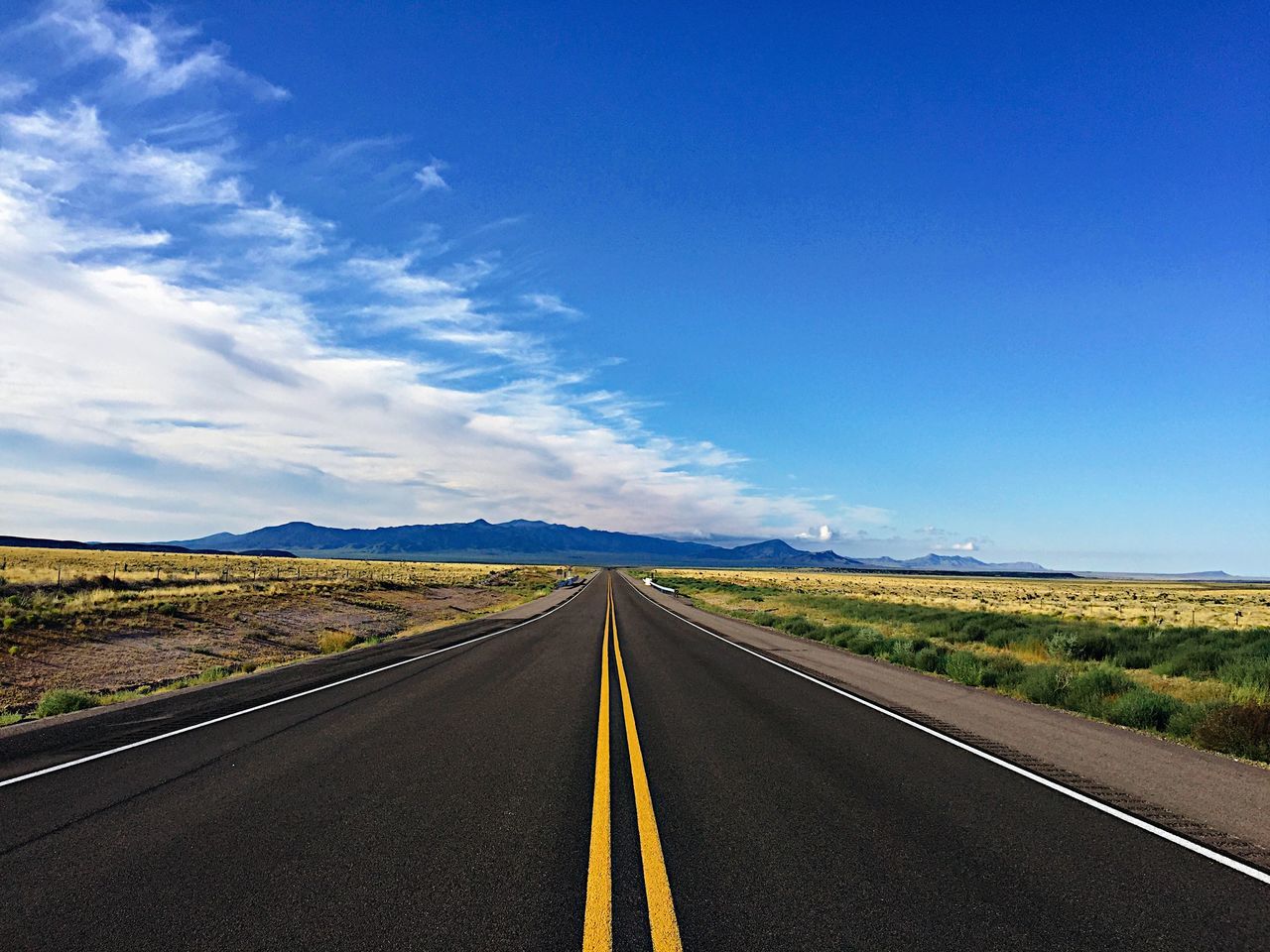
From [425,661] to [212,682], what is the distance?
431 centimetres

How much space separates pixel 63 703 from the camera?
11.3m

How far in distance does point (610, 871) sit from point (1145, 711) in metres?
9.86

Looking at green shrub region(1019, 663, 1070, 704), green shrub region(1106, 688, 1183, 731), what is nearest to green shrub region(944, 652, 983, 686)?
green shrub region(1019, 663, 1070, 704)

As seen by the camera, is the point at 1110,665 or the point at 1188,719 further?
the point at 1110,665

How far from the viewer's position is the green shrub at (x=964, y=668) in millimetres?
14887

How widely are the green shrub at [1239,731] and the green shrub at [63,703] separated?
1654 centimetres

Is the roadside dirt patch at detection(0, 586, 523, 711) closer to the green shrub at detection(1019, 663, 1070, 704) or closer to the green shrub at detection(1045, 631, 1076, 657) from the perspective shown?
the green shrub at detection(1019, 663, 1070, 704)

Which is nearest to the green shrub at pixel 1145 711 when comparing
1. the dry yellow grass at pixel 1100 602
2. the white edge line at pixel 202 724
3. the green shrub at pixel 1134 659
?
the green shrub at pixel 1134 659

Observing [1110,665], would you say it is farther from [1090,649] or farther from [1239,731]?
[1239,731]

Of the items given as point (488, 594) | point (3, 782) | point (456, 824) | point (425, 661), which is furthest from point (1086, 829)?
point (488, 594)

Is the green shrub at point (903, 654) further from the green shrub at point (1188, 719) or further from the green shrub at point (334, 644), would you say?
the green shrub at point (334, 644)

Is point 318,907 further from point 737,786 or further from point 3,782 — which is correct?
point 3,782

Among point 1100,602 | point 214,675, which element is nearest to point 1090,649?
point 214,675

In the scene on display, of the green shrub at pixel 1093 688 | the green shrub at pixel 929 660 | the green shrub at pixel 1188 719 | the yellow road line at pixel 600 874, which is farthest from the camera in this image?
the green shrub at pixel 929 660
